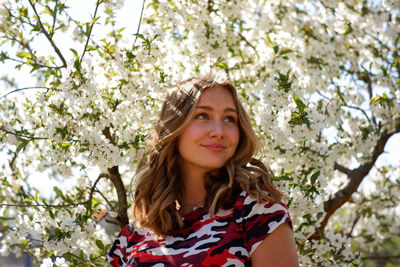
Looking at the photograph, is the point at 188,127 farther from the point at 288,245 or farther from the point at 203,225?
the point at 288,245

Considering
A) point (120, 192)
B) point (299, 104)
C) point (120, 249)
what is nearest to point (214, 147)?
point (299, 104)

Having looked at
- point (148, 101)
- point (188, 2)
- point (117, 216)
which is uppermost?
point (188, 2)

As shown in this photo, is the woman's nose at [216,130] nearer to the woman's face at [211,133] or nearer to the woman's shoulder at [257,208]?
the woman's face at [211,133]

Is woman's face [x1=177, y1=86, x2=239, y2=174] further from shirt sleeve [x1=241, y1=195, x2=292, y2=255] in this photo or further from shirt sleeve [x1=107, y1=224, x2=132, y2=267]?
shirt sleeve [x1=107, y1=224, x2=132, y2=267]

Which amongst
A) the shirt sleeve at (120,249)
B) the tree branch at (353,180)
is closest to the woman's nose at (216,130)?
the shirt sleeve at (120,249)

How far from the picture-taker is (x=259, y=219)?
213cm

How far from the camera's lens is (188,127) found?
249 centimetres

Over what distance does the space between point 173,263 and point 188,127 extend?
0.66 metres

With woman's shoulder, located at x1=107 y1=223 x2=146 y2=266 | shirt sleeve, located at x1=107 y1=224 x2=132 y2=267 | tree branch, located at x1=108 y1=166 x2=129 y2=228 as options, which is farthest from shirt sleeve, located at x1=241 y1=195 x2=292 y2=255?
tree branch, located at x1=108 y1=166 x2=129 y2=228

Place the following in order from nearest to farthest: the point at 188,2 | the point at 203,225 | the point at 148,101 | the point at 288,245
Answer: the point at 288,245, the point at 203,225, the point at 148,101, the point at 188,2

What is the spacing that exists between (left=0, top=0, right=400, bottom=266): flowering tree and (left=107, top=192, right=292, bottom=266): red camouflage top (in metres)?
0.66

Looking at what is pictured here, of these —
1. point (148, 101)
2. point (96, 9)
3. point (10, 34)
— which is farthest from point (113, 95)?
point (10, 34)

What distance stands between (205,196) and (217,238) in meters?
0.37

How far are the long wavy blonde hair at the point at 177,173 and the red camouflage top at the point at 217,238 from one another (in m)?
0.05
